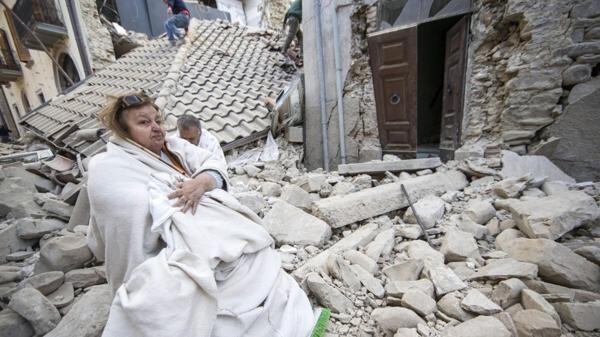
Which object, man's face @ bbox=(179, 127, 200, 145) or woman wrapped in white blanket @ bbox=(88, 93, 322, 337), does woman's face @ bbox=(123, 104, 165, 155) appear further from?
man's face @ bbox=(179, 127, 200, 145)

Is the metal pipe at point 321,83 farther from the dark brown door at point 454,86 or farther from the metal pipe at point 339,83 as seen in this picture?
the dark brown door at point 454,86

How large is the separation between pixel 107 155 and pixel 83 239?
1.28m

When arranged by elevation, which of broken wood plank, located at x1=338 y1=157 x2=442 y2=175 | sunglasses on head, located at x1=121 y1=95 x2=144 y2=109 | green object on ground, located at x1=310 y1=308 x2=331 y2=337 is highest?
sunglasses on head, located at x1=121 y1=95 x2=144 y2=109

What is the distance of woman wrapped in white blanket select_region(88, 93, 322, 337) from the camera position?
85cm

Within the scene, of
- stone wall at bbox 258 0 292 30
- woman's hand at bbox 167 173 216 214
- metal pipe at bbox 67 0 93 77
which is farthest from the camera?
stone wall at bbox 258 0 292 30

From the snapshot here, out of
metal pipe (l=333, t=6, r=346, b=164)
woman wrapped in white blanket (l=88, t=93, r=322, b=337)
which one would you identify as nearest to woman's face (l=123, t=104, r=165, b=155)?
woman wrapped in white blanket (l=88, t=93, r=322, b=337)

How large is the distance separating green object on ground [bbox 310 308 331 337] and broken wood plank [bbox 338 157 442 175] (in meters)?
2.22

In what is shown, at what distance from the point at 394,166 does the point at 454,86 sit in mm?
1704

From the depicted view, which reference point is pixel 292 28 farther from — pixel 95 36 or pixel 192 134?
pixel 95 36

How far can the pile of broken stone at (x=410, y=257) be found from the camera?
4.08ft

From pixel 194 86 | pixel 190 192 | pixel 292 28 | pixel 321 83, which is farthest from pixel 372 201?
pixel 292 28

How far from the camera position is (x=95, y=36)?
26.8 feet

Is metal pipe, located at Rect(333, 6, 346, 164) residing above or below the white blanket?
above

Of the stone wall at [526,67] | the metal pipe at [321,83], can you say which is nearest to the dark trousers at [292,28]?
the metal pipe at [321,83]
